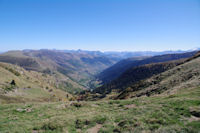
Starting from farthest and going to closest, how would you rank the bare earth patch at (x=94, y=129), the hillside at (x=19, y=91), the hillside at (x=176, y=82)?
the hillside at (x=19, y=91) → the hillside at (x=176, y=82) → the bare earth patch at (x=94, y=129)

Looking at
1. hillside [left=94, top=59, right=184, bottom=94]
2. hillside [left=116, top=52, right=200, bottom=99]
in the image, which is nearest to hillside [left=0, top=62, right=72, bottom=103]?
hillside [left=94, top=59, right=184, bottom=94]

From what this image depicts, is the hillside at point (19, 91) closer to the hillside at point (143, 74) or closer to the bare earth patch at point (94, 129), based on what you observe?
the hillside at point (143, 74)

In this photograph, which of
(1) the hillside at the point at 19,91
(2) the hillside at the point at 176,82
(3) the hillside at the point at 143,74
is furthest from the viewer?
(3) the hillside at the point at 143,74

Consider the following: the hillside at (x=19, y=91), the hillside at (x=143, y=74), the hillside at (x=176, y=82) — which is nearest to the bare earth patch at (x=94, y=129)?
the hillside at (x=176, y=82)

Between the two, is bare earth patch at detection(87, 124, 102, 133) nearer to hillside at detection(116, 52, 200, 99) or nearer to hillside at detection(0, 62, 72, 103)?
hillside at detection(116, 52, 200, 99)

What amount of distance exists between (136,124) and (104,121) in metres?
3.86

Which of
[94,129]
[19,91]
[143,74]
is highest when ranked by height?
[94,129]

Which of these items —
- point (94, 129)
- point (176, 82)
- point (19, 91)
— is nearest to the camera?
point (94, 129)

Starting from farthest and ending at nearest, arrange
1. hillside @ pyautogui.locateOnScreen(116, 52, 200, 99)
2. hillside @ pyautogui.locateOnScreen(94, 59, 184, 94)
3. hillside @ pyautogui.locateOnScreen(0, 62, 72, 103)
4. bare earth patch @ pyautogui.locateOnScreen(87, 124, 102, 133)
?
hillside @ pyautogui.locateOnScreen(94, 59, 184, 94) < hillside @ pyautogui.locateOnScreen(0, 62, 72, 103) < hillside @ pyautogui.locateOnScreen(116, 52, 200, 99) < bare earth patch @ pyautogui.locateOnScreen(87, 124, 102, 133)

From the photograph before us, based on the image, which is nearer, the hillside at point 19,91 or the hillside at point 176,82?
the hillside at point 176,82

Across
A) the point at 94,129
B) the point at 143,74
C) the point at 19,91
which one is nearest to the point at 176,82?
the point at 94,129

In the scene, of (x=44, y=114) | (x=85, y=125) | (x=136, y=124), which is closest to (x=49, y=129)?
(x=85, y=125)

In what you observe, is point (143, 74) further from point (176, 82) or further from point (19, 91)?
point (19, 91)

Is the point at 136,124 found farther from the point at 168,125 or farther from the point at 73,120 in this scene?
the point at 73,120
